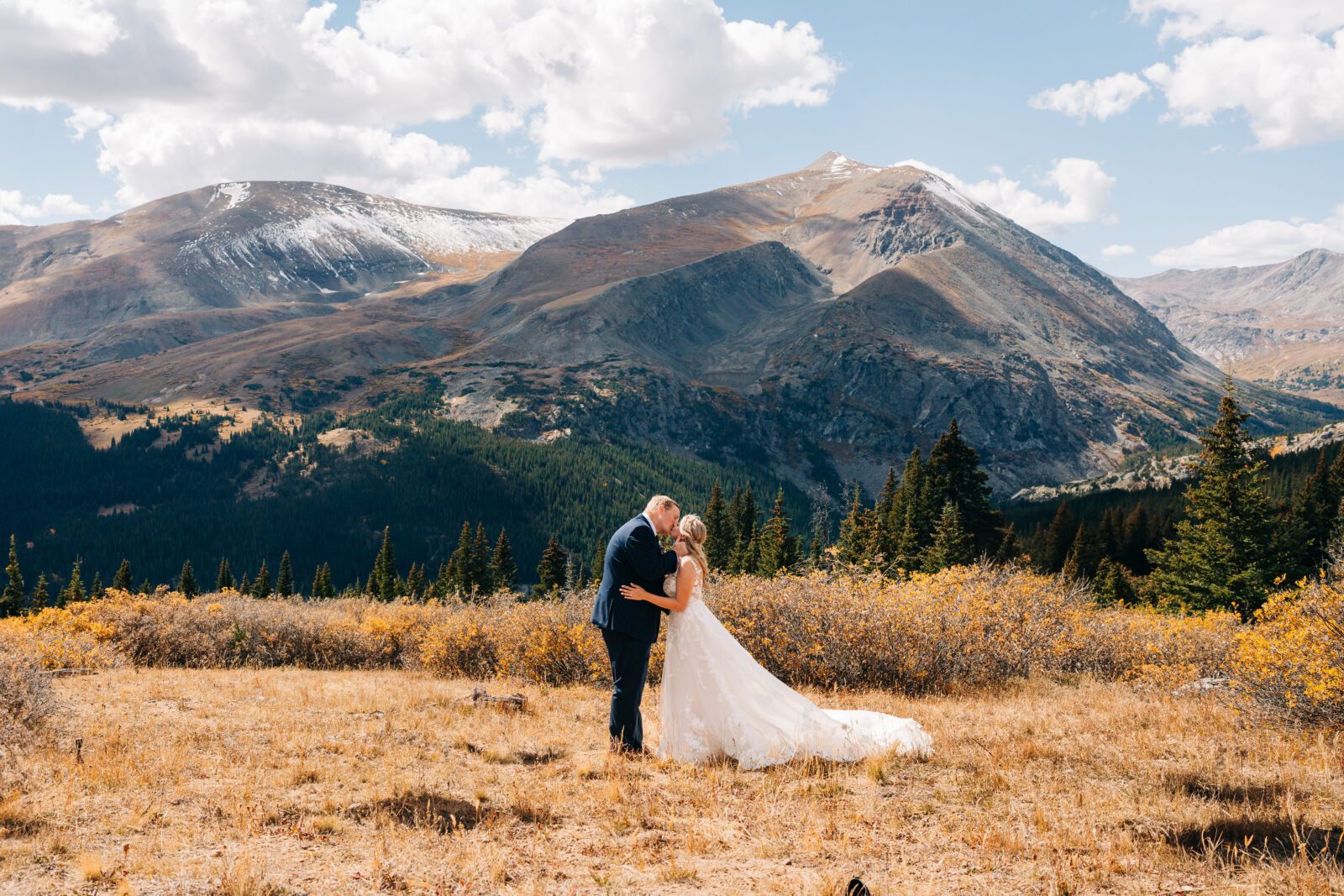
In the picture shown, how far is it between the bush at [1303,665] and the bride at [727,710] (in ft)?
16.8

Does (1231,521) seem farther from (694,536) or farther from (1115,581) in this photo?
(694,536)

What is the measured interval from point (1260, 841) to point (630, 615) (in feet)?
21.1

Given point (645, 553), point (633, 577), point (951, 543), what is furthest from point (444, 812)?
point (951, 543)

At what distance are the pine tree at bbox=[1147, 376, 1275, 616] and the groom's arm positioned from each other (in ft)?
133

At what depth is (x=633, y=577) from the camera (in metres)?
9.59

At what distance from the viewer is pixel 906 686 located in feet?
48.3

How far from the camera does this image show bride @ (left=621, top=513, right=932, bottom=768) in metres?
9.36

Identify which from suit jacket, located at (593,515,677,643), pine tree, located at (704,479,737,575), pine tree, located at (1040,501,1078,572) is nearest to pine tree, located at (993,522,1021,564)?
pine tree, located at (1040,501,1078,572)

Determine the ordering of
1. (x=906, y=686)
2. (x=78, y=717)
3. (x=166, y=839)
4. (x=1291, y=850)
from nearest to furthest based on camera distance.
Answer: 1. (x=1291, y=850)
2. (x=166, y=839)
3. (x=78, y=717)
4. (x=906, y=686)

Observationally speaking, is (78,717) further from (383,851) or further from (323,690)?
(383,851)

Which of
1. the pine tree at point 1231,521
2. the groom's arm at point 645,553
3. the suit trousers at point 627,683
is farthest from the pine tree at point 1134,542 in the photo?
the groom's arm at point 645,553

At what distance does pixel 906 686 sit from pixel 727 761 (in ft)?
21.6

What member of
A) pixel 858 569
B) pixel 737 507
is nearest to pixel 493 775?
pixel 858 569

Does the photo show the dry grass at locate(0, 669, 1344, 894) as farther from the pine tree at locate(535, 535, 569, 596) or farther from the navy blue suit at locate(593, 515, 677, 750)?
the pine tree at locate(535, 535, 569, 596)
